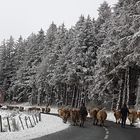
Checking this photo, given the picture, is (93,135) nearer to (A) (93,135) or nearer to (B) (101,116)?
(A) (93,135)

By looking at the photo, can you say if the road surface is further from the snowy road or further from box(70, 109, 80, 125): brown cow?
box(70, 109, 80, 125): brown cow

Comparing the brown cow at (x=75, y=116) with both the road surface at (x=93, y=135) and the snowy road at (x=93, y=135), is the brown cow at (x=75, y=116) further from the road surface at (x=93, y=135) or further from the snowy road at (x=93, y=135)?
the snowy road at (x=93, y=135)

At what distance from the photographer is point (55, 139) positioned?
18328mm

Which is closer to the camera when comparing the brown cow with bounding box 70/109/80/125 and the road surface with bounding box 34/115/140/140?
the road surface with bounding box 34/115/140/140

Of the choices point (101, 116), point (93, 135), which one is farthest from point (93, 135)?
point (101, 116)

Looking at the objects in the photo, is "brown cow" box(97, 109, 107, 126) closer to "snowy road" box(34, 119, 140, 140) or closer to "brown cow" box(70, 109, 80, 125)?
"brown cow" box(70, 109, 80, 125)

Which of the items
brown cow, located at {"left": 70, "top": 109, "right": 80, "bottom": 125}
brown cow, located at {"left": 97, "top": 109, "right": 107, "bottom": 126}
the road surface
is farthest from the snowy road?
brown cow, located at {"left": 70, "top": 109, "right": 80, "bottom": 125}

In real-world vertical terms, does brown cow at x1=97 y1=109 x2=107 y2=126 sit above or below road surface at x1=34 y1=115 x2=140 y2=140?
above

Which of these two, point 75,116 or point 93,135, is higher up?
point 75,116

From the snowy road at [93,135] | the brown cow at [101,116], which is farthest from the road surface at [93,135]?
the brown cow at [101,116]

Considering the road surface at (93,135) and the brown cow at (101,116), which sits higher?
the brown cow at (101,116)

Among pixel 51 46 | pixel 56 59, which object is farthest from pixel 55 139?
pixel 51 46

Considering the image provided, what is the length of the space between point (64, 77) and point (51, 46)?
16.1 metres

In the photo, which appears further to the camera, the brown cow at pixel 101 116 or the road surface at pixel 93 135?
the brown cow at pixel 101 116
